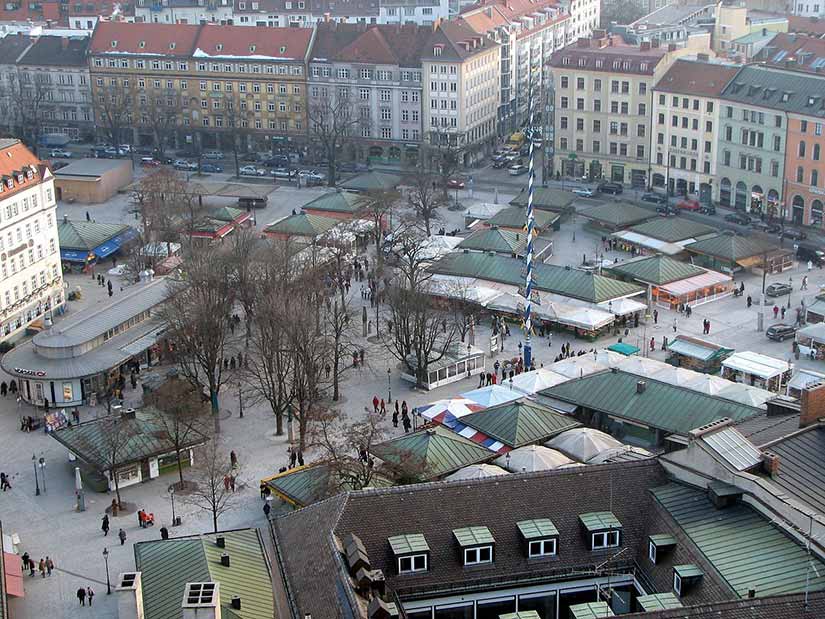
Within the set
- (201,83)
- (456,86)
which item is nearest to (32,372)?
(456,86)

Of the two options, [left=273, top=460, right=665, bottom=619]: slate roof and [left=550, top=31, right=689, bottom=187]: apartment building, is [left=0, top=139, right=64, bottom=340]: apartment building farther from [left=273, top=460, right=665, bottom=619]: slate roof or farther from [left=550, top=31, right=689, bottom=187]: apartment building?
[left=550, top=31, right=689, bottom=187]: apartment building

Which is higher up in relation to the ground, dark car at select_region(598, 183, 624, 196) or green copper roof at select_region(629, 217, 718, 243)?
green copper roof at select_region(629, 217, 718, 243)

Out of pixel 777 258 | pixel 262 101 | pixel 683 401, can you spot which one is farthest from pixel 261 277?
pixel 262 101

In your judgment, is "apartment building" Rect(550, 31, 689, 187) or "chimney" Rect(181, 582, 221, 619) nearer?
"chimney" Rect(181, 582, 221, 619)

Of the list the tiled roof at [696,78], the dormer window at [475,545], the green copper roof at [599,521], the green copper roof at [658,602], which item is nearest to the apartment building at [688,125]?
the tiled roof at [696,78]

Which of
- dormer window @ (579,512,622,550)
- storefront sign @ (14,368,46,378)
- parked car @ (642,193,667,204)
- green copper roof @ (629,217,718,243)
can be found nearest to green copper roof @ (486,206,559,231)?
green copper roof @ (629,217,718,243)

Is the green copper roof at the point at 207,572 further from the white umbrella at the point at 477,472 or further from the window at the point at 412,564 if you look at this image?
the white umbrella at the point at 477,472
